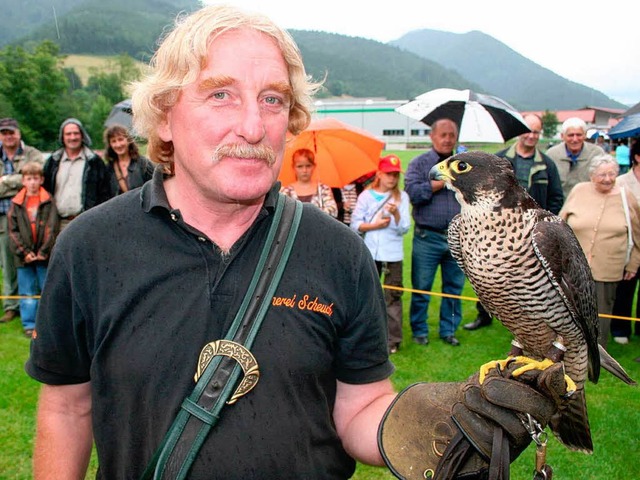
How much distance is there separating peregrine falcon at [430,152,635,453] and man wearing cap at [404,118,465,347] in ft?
8.61

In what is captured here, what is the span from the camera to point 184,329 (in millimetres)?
1565

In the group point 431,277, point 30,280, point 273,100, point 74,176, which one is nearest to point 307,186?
point 431,277

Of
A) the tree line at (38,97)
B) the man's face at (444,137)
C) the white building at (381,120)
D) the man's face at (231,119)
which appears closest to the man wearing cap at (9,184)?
the man's face at (444,137)

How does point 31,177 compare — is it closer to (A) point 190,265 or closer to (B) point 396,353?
(B) point 396,353

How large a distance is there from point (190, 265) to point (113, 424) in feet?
1.75

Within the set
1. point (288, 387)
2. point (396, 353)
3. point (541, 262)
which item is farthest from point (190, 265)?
point (396, 353)

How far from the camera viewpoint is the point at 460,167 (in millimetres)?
2500

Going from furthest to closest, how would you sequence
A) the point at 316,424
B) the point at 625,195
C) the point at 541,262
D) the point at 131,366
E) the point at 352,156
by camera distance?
1. the point at 352,156
2. the point at 625,195
3. the point at 541,262
4. the point at 316,424
5. the point at 131,366

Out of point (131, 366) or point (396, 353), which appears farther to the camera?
point (396, 353)

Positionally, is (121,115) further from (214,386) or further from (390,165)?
(214,386)

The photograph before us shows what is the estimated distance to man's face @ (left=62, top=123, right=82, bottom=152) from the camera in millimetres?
6430

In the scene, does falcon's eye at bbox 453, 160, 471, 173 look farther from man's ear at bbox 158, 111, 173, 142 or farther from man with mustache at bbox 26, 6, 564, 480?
man's ear at bbox 158, 111, 173, 142

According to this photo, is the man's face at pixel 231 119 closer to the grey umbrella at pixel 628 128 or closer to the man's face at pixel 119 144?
the man's face at pixel 119 144

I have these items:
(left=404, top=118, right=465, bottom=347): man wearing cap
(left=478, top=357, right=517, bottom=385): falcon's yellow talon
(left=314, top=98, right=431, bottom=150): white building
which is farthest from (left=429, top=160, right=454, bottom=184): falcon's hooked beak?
(left=314, top=98, right=431, bottom=150): white building
